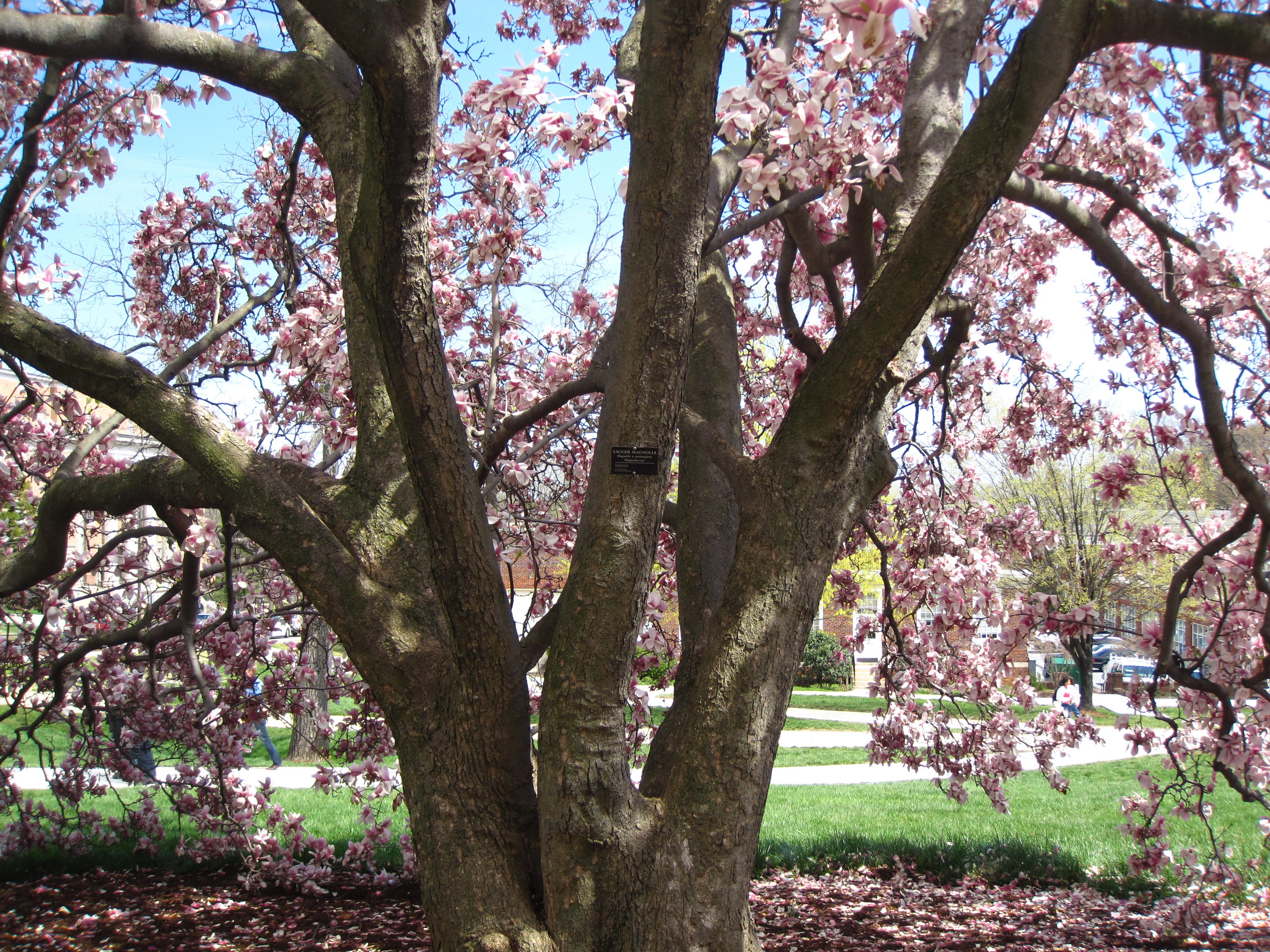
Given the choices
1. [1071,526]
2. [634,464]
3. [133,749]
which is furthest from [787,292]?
[1071,526]

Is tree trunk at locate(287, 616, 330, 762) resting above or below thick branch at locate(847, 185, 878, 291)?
below

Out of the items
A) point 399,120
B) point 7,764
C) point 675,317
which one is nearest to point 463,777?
point 675,317

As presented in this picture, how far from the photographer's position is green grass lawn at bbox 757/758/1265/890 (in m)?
5.81

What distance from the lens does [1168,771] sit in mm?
8969

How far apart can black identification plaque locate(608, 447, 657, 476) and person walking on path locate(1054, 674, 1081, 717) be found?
2.90m

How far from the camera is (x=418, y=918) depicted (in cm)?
474

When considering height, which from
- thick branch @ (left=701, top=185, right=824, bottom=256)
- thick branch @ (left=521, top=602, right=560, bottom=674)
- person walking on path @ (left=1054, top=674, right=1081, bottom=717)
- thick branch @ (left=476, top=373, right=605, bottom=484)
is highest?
thick branch @ (left=701, top=185, right=824, bottom=256)

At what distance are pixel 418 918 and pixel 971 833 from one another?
13.5 feet

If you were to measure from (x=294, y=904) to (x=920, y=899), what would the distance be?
361 centimetres

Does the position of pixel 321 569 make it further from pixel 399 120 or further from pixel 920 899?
pixel 920 899

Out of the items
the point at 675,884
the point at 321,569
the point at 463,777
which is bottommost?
the point at 675,884

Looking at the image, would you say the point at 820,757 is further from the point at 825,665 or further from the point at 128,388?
the point at 128,388

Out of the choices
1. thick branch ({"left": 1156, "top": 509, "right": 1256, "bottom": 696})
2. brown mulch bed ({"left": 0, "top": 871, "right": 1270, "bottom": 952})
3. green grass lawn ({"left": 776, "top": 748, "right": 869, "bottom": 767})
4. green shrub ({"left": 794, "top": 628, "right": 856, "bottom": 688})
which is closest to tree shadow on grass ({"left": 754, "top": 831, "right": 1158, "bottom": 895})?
brown mulch bed ({"left": 0, "top": 871, "right": 1270, "bottom": 952})

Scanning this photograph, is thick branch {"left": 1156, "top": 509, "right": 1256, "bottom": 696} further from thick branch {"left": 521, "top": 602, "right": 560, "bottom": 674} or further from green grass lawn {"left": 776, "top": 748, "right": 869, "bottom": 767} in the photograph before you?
green grass lawn {"left": 776, "top": 748, "right": 869, "bottom": 767}
